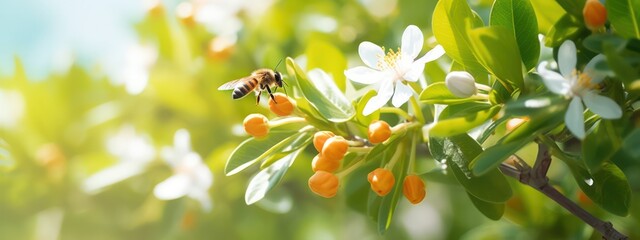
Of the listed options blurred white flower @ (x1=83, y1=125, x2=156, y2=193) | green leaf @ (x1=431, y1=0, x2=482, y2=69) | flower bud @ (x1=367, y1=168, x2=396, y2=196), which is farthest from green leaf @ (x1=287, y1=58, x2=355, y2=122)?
blurred white flower @ (x1=83, y1=125, x2=156, y2=193)

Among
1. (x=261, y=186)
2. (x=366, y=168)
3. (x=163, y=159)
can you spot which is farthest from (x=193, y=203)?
(x=261, y=186)

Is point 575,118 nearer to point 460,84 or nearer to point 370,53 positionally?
point 460,84

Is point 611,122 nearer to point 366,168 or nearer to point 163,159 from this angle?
point 366,168

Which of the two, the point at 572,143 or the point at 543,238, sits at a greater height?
the point at 572,143

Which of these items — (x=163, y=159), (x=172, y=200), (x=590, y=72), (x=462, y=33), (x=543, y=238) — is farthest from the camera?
(x=163, y=159)

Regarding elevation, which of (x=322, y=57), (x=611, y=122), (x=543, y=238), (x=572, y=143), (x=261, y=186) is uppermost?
(x=322, y=57)

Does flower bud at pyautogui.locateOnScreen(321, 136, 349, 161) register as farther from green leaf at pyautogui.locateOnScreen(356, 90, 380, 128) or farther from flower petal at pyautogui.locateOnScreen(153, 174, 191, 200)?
flower petal at pyautogui.locateOnScreen(153, 174, 191, 200)
